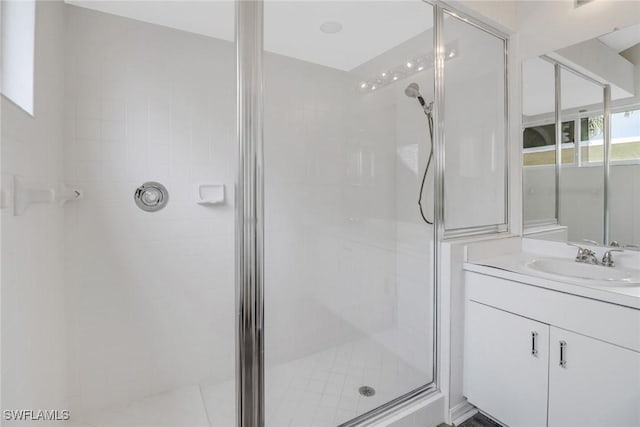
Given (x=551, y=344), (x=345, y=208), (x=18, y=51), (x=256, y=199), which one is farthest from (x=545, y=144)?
(x=18, y=51)

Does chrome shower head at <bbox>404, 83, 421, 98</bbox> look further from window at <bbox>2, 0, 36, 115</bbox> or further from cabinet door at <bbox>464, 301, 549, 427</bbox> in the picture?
window at <bbox>2, 0, 36, 115</bbox>

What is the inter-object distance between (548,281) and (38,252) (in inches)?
77.7

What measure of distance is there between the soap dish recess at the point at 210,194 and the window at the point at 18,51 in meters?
0.83

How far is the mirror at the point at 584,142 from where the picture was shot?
4.95 ft

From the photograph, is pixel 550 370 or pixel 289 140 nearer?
pixel 550 370

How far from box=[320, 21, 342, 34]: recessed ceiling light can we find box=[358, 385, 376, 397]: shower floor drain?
184 cm

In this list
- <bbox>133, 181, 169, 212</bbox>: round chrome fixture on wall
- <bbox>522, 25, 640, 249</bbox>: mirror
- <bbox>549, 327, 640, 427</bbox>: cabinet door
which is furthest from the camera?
<bbox>133, 181, 169, 212</bbox>: round chrome fixture on wall

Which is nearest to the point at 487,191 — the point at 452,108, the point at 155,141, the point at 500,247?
the point at 500,247

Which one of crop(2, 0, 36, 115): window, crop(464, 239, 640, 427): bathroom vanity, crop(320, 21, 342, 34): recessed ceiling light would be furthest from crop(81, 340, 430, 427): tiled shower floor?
crop(320, 21, 342, 34): recessed ceiling light

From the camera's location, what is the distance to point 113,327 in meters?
1.62

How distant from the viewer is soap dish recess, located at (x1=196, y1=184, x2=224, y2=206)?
5.82ft

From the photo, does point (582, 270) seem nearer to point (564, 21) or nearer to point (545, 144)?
point (545, 144)

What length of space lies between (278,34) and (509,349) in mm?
1783

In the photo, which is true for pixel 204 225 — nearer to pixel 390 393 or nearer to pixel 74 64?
pixel 74 64
